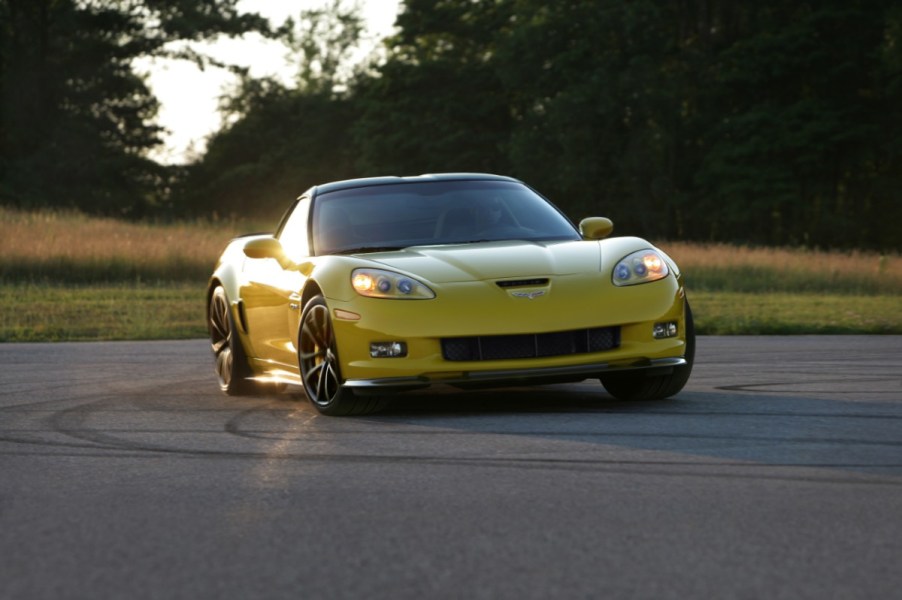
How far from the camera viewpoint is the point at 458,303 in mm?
8328

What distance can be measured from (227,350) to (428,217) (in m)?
1.76

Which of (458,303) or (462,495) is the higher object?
(458,303)

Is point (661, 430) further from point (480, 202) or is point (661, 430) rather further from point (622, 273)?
point (480, 202)

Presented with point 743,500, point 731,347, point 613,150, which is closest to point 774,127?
point 613,150

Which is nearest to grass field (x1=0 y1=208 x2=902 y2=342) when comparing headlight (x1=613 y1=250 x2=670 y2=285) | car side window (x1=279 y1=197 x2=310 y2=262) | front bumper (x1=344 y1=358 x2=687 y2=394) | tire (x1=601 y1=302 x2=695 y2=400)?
car side window (x1=279 y1=197 x2=310 y2=262)

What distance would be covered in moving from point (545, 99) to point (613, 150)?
4.45 meters

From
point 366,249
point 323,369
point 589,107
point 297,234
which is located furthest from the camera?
point 589,107

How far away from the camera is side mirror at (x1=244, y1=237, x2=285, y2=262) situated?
9609mm

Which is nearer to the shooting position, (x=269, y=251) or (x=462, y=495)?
(x=462, y=495)

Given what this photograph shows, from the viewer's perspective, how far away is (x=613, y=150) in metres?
62.0

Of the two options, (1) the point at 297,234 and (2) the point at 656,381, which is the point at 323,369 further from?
(2) the point at 656,381

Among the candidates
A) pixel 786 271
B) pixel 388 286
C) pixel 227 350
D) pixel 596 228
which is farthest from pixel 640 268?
pixel 786 271

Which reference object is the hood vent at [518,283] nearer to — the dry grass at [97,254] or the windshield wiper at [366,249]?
the windshield wiper at [366,249]

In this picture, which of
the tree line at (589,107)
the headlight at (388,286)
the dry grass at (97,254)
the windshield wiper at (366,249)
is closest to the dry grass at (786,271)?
the dry grass at (97,254)
